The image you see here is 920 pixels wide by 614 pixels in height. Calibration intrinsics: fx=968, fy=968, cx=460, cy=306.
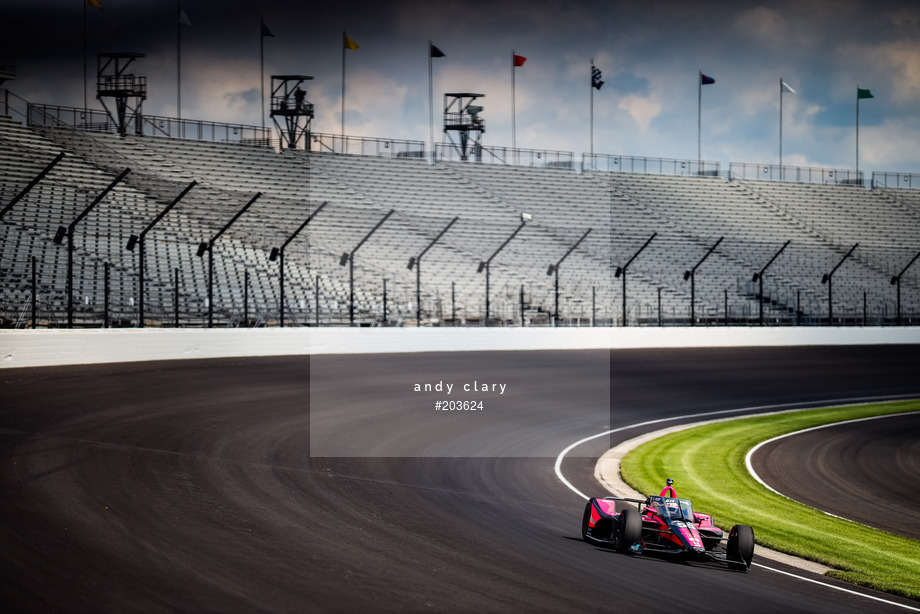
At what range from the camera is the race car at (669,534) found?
8609 mm

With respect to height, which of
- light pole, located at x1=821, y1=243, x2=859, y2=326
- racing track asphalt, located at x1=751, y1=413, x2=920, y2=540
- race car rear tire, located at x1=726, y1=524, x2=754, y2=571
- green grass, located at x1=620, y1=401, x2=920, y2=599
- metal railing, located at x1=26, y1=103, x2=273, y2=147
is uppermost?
metal railing, located at x1=26, y1=103, x2=273, y2=147

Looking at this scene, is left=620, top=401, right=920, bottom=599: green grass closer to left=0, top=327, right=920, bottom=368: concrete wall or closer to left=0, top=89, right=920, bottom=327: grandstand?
left=0, top=327, right=920, bottom=368: concrete wall

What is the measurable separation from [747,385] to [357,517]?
18.0 m

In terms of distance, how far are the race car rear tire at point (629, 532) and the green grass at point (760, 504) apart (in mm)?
1846

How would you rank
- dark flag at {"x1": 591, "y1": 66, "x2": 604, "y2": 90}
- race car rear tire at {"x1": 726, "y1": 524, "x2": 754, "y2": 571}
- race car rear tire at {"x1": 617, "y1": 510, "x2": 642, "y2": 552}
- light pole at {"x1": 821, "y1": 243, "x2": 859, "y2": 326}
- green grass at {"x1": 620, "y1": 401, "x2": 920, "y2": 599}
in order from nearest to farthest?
race car rear tire at {"x1": 726, "y1": 524, "x2": 754, "y2": 571}
race car rear tire at {"x1": 617, "y1": 510, "x2": 642, "y2": 552}
green grass at {"x1": 620, "y1": 401, "x2": 920, "y2": 599}
light pole at {"x1": 821, "y1": 243, "x2": 859, "y2": 326}
dark flag at {"x1": 591, "y1": 66, "x2": 604, "y2": 90}

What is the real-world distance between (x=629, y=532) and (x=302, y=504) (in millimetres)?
3403

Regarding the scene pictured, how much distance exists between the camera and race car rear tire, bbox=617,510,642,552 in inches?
351

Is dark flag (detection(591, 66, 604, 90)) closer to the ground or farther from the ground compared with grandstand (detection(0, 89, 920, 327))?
farther from the ground

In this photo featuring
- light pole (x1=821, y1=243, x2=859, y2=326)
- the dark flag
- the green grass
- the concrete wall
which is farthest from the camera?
the dark flag

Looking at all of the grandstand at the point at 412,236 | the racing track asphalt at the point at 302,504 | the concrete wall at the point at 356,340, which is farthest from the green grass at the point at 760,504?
the grandstand at the point at 412,236

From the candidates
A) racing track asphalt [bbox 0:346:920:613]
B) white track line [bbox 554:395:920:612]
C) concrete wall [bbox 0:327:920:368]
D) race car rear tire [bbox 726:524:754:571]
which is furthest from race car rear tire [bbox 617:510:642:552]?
concrete wall [bbox 0:327:920:368]

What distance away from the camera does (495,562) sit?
8172 millimetres

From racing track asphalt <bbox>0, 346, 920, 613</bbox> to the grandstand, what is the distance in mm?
6979

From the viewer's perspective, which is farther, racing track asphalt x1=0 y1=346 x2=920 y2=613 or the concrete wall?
the concrete wall
